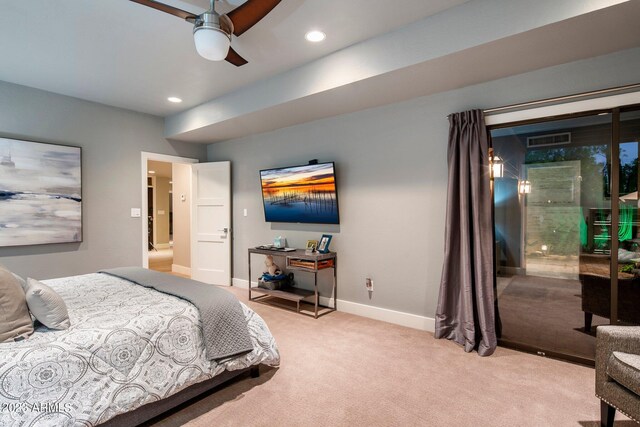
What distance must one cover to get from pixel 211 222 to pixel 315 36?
11.9 ft

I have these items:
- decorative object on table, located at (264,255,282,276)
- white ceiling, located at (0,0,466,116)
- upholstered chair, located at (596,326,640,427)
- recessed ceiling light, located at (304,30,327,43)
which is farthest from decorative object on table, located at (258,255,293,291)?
upholstered chair, located at (596,326,640,427)

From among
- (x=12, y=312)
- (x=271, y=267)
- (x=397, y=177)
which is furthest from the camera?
(x=271, y=267)

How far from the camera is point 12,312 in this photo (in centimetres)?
166

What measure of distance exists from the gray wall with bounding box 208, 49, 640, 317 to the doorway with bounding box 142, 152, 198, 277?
2.18 m

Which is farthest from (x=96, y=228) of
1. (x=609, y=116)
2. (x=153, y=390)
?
(x=609, y=116)

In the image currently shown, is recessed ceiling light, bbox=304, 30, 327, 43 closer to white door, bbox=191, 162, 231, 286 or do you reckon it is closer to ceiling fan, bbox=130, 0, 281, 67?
ceiling fan, bbox=130, 0, 281, 67

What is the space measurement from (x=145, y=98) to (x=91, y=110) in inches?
31.2

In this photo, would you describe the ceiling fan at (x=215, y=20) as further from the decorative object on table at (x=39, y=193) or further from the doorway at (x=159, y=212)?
the doorway at (x=159, y=212)

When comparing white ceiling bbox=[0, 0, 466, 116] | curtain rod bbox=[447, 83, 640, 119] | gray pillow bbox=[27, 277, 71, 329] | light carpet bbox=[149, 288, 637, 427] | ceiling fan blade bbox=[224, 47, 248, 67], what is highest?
white ceiling bbox=[0, 0, 466, 116]

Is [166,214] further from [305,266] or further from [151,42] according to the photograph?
[151,42]

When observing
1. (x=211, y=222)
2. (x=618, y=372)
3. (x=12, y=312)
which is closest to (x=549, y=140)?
(x=618, y=372)

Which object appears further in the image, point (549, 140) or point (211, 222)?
point (211, 222)

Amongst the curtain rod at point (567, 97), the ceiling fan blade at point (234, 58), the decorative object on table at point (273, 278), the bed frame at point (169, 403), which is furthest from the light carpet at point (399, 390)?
the ceiling fan blade at point (234, 58)

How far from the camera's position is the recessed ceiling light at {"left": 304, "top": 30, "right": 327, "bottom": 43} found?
262 centimetres
